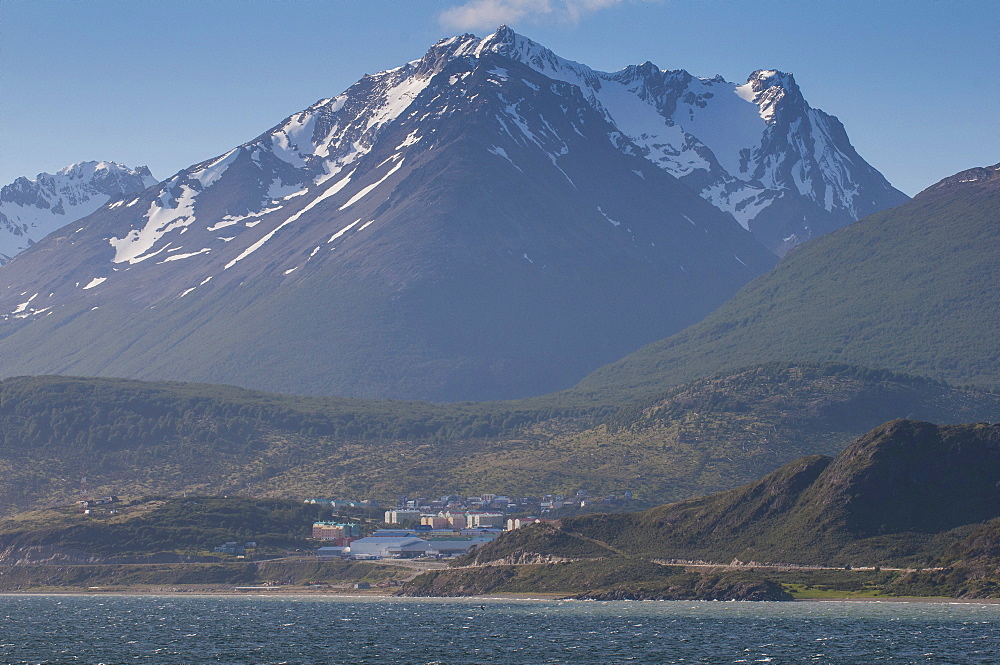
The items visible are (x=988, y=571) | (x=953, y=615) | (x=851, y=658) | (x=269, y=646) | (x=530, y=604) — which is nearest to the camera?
(x=851, y=658)

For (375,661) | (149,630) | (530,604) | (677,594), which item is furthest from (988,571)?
(149,630)

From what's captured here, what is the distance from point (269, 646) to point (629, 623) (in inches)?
1495

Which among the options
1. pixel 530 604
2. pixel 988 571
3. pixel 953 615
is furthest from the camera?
Result: pixel 530 604

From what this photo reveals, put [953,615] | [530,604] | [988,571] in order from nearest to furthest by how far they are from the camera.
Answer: [953,615]
[988,571]
[530,604]

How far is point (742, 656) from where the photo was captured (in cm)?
12800

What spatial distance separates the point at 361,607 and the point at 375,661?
64481 millimetres

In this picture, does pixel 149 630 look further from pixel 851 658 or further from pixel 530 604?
pixel 851 658

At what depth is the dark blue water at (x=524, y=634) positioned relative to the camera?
13088 centimetres

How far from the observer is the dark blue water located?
130875 millimetres

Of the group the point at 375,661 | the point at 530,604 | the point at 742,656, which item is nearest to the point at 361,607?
the point at 530,604

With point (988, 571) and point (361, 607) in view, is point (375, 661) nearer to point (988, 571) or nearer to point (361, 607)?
point (361, 607)

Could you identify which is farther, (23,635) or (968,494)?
(968,494)

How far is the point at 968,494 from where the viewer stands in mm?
198625

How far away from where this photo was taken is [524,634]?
493 ft
